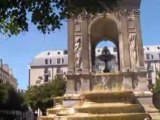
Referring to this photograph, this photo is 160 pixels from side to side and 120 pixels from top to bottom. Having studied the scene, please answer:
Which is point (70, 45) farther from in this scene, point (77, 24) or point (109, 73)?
point (109, 73)

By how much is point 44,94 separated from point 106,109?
4050 centimetres

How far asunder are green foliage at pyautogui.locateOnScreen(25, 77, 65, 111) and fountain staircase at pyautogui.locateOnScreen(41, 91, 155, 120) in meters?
32.6

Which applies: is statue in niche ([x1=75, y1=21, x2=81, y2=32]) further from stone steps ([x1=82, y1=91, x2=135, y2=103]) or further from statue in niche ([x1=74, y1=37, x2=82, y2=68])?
stone steps ([x1=82, y1=91, x2=135, y2=103])

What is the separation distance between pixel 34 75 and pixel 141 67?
98.6 m

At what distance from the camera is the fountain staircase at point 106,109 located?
22203 millimetres

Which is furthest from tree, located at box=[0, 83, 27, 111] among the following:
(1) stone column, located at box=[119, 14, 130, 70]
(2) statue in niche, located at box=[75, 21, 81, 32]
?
(1) stone column, located at box=[119, 14, 130, 70]

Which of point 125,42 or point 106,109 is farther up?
point 125,42

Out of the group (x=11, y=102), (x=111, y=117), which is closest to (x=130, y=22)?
(x=111, y=117)

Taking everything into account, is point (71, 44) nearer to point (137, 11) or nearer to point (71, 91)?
point (71, 91)

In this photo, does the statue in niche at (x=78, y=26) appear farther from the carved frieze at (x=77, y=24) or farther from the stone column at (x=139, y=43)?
the stone column at (x=139, y=43)

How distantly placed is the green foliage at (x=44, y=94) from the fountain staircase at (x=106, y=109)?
32637 millimetres

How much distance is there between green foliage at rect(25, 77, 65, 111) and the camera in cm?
6058

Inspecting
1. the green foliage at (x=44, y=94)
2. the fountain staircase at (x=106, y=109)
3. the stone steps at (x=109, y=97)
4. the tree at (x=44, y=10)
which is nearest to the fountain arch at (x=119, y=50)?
the fountain staircase at (x=106, y=109)

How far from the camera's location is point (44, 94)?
6338cm
